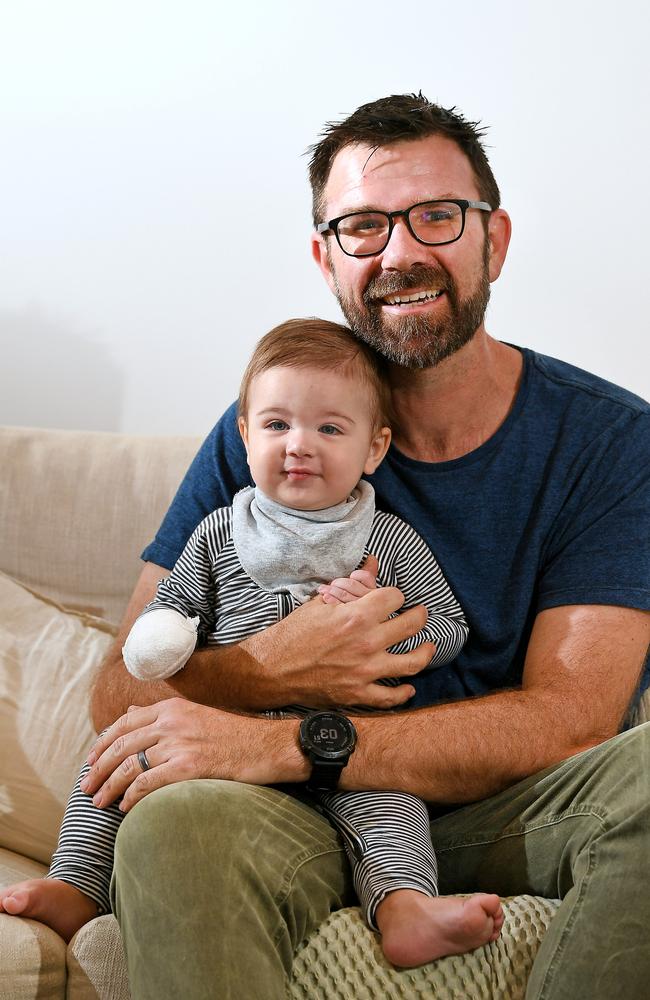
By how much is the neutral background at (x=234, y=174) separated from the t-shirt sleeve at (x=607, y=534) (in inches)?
28.5

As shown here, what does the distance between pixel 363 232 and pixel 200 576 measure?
2.08ft

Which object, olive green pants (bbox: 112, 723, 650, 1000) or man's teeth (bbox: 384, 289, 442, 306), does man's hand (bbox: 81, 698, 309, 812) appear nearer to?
olive green pants (bbox: 112, 723, 650, 1000)

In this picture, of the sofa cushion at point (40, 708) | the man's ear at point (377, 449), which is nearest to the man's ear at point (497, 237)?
the man's ear at point (377, 449)

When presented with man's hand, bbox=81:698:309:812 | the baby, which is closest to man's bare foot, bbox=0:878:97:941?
the baby

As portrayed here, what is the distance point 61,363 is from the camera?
2.67 metres

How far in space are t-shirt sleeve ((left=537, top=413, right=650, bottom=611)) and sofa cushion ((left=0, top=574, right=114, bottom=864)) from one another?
89 centimetres

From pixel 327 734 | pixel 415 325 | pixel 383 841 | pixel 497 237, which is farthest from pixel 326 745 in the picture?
pixel 497 237

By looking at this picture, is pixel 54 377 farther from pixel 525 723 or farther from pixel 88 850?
pixel 525 723

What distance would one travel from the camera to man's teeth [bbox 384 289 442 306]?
66.6 inches

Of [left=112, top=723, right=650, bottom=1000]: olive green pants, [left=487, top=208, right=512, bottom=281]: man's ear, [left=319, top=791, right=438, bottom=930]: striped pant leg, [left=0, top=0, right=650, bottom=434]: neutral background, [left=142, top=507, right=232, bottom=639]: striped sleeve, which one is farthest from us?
[left=0, top=0, right=650, bottom=434]: neutral background

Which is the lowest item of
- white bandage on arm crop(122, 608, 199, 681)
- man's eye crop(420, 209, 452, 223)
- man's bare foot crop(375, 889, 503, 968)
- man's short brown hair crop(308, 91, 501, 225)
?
man's bare foot crop(375, 889, 503, 968)

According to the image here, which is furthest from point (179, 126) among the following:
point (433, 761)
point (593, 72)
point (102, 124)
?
point (433, 761)

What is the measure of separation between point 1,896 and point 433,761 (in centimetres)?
62

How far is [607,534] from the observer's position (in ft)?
5.23
